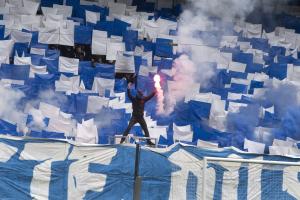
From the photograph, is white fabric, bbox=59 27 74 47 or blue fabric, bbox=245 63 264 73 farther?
blue fabric, bbox=245 63 264 73

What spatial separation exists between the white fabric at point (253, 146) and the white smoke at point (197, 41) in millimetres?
3164

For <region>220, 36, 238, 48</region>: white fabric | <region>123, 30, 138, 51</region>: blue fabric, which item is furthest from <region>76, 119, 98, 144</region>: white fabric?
<region>220, 36, 238, 48</region>: white fabric

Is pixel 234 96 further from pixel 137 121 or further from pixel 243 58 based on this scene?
pixel 137 121

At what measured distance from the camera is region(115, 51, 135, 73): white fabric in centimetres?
2067

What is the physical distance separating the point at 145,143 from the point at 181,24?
1237 centimetres

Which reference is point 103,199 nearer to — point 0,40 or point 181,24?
point 0,40

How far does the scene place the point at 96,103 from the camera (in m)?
16.3

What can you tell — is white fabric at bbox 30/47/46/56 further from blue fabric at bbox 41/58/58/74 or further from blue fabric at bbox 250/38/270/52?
blue fabric at bbox 250/38/270/52

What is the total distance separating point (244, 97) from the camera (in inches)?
737

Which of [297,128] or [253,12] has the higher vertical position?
[253,12]

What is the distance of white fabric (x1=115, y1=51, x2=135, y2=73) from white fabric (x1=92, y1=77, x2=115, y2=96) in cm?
216

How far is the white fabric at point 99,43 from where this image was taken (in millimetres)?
21828

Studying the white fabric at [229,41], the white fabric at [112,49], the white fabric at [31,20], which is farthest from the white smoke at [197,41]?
the white fabric at [31,20]

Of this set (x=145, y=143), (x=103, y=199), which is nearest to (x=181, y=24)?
(x=145, y=143)
